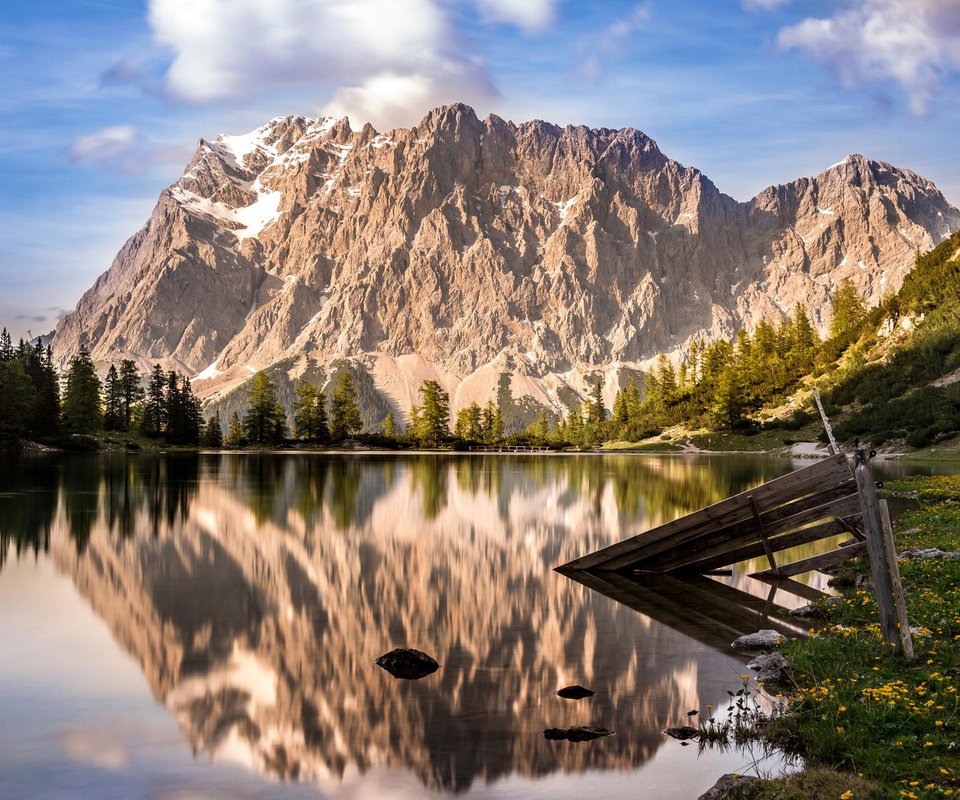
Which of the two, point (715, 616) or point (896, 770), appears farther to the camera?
point (715, 616)

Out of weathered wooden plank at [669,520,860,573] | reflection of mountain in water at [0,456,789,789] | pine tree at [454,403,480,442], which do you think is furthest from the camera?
pine tree at [454,403,480,442]

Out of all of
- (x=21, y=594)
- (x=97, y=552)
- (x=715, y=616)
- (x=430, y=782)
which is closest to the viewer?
(x=430, y=782)

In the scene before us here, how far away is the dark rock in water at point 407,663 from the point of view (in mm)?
13047

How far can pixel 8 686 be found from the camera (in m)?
12.7

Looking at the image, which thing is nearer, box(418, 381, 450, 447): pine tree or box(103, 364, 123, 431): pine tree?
box(103, 364, 123, 431): pine tree

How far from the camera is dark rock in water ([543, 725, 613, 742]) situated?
34.4ft

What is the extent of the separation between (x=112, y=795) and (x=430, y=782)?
343 centimetres

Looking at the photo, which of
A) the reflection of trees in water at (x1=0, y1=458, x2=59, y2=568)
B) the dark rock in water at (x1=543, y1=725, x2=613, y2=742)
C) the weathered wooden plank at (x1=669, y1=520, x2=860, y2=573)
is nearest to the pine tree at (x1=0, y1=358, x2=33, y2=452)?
the reflection of trees in water at (x1=0, y1=458, x2=59, y2=568)

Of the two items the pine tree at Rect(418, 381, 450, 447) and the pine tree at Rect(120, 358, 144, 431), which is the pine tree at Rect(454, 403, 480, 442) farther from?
the pine tree at Rect(120, 358, 144, 431)

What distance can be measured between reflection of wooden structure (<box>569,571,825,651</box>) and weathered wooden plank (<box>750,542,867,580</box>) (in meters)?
0.39

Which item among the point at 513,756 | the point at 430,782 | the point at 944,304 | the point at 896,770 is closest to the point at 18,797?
the point at 430,782

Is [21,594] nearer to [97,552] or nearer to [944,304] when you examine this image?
[97,552]

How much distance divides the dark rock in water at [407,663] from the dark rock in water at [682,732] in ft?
12.9

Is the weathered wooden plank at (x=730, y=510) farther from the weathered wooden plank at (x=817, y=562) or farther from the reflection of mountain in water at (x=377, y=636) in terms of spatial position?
the weathered wooden plank at (x=817, y=562)
